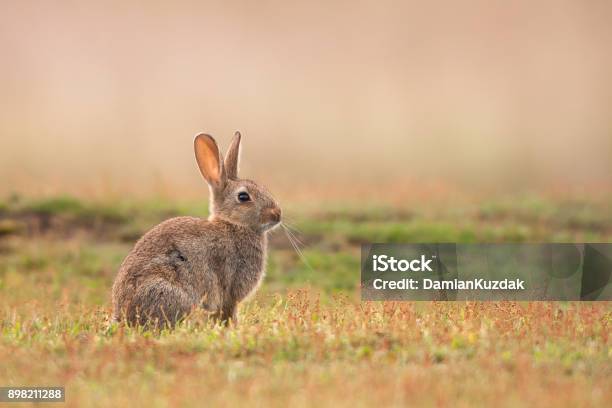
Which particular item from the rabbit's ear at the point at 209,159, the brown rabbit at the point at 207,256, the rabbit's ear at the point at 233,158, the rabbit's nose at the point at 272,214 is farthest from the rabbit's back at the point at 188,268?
the rabbit's ear at the point at 233,158

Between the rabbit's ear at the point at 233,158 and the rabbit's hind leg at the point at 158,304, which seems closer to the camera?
the rabbit's hind leg at the point at 158,304

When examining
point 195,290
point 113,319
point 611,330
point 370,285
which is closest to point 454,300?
point 370,285

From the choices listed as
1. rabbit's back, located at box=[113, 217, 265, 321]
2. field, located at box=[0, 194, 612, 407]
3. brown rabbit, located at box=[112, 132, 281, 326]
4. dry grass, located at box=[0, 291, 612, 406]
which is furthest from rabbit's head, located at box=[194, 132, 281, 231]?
dry grass, located at box=[0, 291, 612, 406]

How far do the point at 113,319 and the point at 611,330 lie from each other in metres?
5.86

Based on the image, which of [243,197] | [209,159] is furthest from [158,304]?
[209,159]

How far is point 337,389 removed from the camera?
7965 millimetres

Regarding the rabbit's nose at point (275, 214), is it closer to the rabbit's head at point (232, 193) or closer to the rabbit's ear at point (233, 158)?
the rabbit's head at point (232, 193)

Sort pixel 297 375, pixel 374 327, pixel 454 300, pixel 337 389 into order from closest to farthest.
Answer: pixel 337 389, pixel 297 375, pixel 374 327, pixel 454 300

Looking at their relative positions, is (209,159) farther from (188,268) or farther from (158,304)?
(158,304)

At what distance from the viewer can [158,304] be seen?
1041 centimetres

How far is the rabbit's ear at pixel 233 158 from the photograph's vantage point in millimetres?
11734

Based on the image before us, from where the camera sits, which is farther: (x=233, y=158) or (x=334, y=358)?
(x=233, y=158)

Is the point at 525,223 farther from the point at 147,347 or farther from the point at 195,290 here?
the point at 147,347

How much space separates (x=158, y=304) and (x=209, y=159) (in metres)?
2.21
